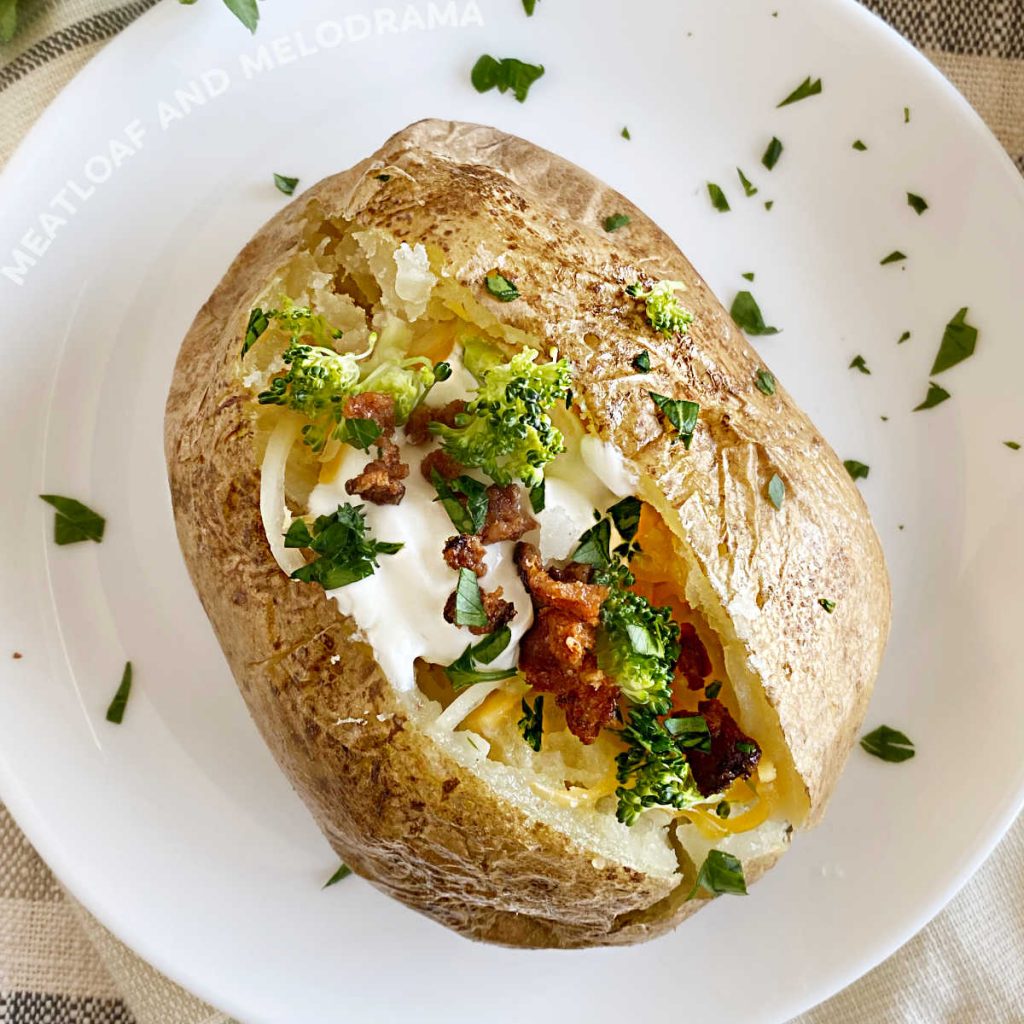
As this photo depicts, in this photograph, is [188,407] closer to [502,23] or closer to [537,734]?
[537,734]

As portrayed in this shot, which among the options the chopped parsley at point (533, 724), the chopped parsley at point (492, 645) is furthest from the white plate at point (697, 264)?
the chopped parsley at point (492, 645)

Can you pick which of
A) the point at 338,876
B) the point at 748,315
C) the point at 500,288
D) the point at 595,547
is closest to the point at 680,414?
the point at 595,547

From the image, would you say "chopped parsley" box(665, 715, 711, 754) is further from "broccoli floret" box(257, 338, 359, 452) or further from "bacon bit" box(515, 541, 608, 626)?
"broccoli floret" box(257, 338, 359, 452)

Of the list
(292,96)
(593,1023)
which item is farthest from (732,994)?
(292,96)

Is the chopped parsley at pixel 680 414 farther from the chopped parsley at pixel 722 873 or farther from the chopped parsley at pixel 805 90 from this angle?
the chopped parsley at pixel 805 90

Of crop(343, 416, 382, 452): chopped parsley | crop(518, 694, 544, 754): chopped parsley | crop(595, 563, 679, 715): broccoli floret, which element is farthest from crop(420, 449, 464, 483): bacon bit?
crop(518, 694, 544, 754): chopped parsley
